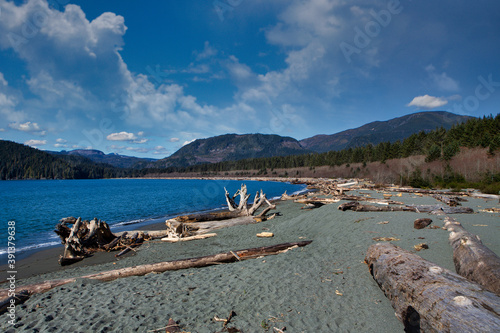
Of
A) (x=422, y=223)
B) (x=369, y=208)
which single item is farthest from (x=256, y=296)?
(x=369, y=208)

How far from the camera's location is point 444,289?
3.88 m

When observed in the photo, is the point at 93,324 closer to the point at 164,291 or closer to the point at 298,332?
the point at 164,291

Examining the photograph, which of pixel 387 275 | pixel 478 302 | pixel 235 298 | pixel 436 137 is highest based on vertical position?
pixel 436 137

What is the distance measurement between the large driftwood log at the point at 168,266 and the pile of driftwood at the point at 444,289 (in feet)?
12.3

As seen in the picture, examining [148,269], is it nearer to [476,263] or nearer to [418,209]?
[476,263]

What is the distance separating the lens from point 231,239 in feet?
43.6

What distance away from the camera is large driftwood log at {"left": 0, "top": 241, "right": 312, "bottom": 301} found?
20.7 feet

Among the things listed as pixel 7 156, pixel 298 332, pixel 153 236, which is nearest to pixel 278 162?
pixel 153 236

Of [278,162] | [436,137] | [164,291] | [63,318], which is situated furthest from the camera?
[278,162]

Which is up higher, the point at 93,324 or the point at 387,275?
the point at 387,275

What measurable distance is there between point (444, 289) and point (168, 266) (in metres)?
7.35

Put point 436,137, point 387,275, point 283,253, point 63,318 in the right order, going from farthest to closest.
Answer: point 436,137, point 283,253, point 387,275, point 63,318

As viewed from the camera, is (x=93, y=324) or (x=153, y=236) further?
(x=153, y=236)

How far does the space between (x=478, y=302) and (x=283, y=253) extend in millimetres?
5936
